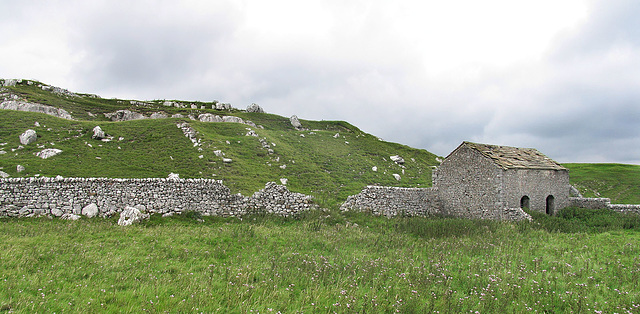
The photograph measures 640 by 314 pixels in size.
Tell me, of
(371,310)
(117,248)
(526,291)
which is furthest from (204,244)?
(526,291)

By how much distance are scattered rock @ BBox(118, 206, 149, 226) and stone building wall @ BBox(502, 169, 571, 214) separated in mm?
24715

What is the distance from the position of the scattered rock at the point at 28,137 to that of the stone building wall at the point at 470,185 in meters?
36.7

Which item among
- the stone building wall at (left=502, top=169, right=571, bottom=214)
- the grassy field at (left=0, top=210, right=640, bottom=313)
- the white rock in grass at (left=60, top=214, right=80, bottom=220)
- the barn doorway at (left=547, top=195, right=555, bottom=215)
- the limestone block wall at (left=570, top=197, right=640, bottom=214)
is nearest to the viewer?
the grassy field at (left=0, top=210, right=640, bottom=313)

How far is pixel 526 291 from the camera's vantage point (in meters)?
8.89

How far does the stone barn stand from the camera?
2262 cm

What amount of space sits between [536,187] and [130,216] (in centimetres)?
2940

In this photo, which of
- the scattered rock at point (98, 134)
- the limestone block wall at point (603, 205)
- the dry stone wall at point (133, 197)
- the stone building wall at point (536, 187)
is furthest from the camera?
the scattered rock at point (98, 134)

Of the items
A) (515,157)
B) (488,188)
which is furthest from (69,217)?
(515,157)

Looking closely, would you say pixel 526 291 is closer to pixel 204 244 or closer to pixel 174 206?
pixel 204 244

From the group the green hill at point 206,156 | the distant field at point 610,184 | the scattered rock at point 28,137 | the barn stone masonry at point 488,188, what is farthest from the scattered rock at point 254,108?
the distant field at point 610,184

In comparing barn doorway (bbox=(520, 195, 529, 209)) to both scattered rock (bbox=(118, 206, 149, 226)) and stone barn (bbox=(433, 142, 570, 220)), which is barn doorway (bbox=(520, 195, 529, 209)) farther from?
scattered rock (bbox=(118, 206, 149, 226))

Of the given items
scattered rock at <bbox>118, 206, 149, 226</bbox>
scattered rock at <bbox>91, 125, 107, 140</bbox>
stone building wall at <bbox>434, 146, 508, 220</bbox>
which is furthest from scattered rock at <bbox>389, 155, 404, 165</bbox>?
scattered rock at <bbox>91, 125, 107, 140</bbox>

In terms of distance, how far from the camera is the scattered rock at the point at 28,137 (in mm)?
25938

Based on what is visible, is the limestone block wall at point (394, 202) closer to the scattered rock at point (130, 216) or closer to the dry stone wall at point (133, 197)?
the dry stone wall at point (133, 197)
